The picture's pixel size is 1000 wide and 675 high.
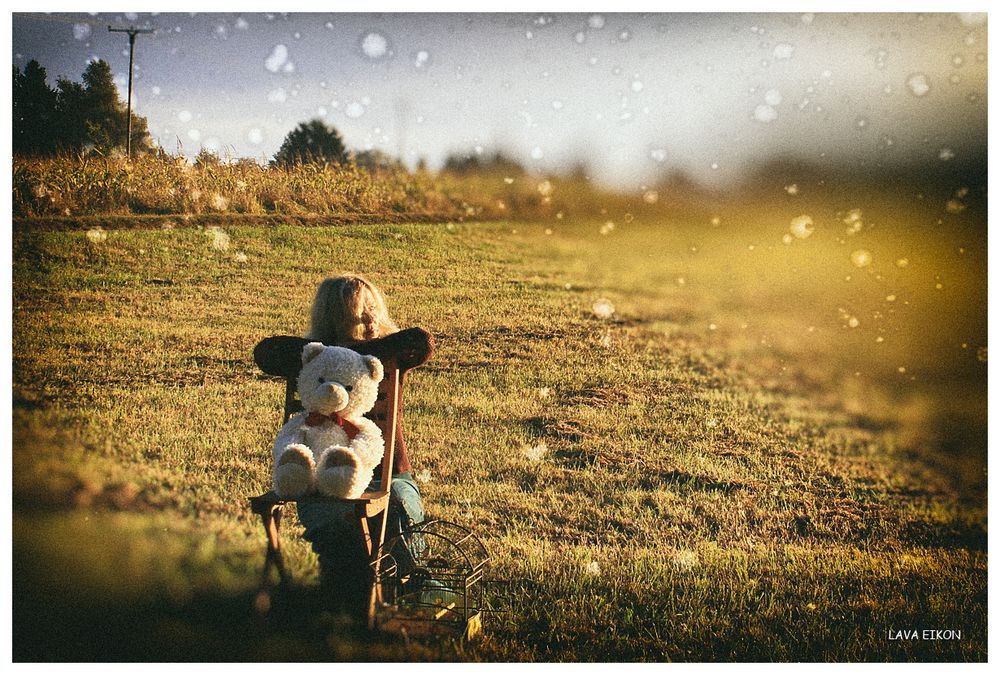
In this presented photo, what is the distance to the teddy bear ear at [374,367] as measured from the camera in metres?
2.39

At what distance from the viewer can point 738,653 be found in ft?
9.76

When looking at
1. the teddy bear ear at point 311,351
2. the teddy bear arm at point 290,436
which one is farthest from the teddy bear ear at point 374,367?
the teddy bear arm at point 290,436

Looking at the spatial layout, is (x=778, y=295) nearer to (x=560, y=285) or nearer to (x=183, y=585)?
(x=560, y=285)

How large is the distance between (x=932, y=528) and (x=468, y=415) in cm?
176

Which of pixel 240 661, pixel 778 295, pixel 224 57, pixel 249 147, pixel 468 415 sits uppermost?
pixel 224 57

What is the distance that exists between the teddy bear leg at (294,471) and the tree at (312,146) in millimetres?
1558

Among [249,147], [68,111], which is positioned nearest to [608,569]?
[249,147]

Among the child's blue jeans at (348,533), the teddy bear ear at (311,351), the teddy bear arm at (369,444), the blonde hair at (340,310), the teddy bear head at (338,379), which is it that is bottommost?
the child's blue jeans at (348,533)

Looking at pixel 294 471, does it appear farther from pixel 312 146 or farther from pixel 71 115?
pixel 71 115

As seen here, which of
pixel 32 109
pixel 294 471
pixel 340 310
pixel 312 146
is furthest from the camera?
pixel 312 146

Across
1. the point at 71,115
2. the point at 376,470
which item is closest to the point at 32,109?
the point at 71,115

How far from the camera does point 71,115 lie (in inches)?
133

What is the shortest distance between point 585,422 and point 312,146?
146 centimetres

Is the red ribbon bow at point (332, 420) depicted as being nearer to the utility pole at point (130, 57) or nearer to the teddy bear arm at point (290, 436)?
the teddy bear arm at point (290, 436)
